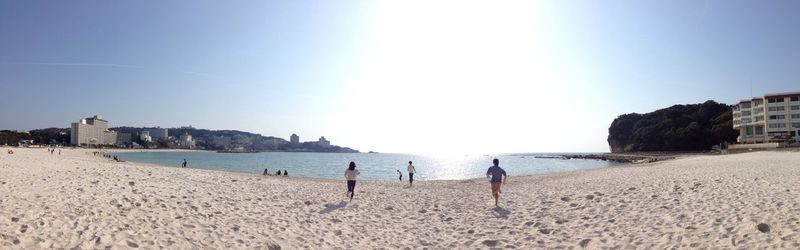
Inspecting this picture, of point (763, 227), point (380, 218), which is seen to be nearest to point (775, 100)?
point (763, 227)

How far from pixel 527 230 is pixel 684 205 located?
4252mm

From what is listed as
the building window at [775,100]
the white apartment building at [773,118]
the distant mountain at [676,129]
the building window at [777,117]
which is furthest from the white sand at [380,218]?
the distant mountain at [676,129]

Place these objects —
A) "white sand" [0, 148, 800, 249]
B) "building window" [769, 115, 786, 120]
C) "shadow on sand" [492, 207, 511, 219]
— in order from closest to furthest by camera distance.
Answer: "white sand" [0, 148, 800, 249] < "shadow on sand" [492, 207, 511, 219] < "building window" [769, 115, 786, 120]

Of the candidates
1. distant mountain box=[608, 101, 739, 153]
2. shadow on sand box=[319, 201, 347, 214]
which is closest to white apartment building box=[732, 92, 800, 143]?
distant mountain box=[608, 101, 739, 153]

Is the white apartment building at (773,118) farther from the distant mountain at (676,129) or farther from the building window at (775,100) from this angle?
the distant mountain at (676,129)

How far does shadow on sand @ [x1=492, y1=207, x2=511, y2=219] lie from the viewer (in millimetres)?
12733

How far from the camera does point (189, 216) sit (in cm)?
1007

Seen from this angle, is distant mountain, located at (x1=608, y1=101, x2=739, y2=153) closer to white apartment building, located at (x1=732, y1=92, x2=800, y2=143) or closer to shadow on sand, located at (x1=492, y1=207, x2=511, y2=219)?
white apartment building, located at (x1=732, y1=92, x2=800, y2=143)

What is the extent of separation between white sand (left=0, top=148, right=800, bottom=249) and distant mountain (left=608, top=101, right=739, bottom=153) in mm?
112395

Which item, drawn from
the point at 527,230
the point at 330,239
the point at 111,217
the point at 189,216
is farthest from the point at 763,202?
the point at 111,217

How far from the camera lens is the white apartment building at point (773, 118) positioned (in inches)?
2953

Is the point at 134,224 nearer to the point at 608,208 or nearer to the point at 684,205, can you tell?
the point at 608,208

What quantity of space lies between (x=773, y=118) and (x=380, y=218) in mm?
93243

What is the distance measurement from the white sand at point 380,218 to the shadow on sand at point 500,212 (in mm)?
60
